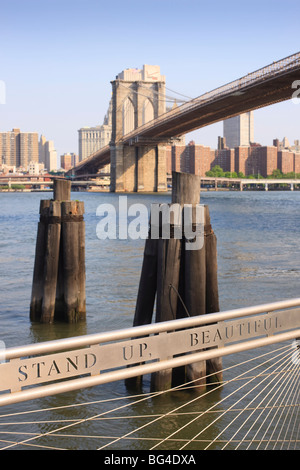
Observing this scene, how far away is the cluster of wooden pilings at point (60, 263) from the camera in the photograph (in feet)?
24.1

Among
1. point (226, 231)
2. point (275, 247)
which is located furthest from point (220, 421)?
point (226, 231)

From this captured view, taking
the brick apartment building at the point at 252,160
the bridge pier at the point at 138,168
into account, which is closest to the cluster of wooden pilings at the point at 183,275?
the bridge pier at the point at 138,168

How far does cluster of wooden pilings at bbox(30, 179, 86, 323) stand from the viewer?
7355 millimetres

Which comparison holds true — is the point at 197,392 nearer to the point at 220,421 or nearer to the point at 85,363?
the point at 220,421

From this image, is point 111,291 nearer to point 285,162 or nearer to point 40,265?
point 40,265

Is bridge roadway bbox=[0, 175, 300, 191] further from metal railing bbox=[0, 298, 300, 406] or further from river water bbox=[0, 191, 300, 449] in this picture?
metal railing bbox=[0, 298, 300, 406]

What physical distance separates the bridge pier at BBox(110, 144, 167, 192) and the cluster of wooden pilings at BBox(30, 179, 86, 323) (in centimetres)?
6462

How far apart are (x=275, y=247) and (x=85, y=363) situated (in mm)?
17433

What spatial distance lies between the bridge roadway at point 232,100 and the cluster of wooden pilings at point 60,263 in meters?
29.3

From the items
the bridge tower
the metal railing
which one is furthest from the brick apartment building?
the metal railing

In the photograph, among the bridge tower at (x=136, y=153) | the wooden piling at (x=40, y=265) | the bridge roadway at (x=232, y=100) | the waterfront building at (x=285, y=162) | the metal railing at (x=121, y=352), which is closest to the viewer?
the metal railing at (x=121, y=352)

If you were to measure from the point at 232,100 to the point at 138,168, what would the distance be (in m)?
31.5

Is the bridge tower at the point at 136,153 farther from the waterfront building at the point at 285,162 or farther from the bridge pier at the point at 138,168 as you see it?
the waterfront building at the point at 285,162

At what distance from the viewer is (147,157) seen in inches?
2936
